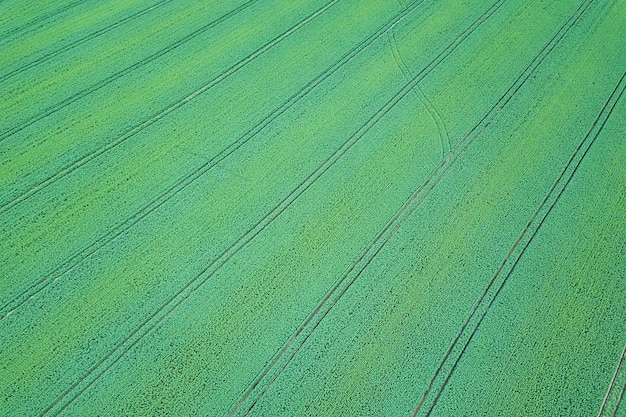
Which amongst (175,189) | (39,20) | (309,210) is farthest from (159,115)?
(39,20)

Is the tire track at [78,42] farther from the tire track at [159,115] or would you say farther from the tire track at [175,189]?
the tire track at [175,189]

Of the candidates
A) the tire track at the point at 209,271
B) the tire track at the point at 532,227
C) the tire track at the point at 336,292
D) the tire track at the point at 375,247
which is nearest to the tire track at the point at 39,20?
the tire track at the point at 209,271

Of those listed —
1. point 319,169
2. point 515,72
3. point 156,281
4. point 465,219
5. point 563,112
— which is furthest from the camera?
point 515,72

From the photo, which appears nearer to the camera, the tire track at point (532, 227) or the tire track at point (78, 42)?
the tire track at point (532, 227)

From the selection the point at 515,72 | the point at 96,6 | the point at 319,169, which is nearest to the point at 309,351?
the point at 319,169

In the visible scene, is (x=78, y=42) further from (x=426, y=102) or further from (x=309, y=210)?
(x=426, y=102)

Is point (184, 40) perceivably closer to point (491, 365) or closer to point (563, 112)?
point (563, 112)
